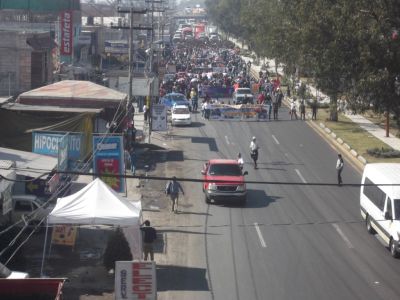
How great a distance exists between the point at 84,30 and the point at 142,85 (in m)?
37.1

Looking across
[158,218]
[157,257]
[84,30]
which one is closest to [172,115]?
[158,218]

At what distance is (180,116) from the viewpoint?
156ft

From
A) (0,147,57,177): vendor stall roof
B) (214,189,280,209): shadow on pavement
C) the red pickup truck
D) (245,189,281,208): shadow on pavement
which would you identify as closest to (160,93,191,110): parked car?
(245,189,281,208): shadow on pavement

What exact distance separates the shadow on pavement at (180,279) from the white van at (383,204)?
5378mm

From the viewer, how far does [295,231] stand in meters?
25.3

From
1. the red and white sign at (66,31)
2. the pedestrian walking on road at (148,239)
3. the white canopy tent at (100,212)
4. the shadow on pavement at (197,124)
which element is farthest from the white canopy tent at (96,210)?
the red and white sign at (66,31)

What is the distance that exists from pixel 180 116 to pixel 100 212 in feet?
90.5

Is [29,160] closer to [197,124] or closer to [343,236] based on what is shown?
[343,236]

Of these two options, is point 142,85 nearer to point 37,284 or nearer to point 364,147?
point 364,147

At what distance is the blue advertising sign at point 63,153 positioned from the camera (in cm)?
2359

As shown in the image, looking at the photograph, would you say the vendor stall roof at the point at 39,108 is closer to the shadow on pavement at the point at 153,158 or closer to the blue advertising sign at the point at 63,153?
the shadow on pavement at the point at 153,158

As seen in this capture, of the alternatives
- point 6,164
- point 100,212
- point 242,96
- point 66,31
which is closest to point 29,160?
point 6,164

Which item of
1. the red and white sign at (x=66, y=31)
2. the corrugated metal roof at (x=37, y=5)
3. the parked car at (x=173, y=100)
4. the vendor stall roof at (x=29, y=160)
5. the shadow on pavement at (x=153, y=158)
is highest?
the corrugated metal roof at (x=37, y=5)

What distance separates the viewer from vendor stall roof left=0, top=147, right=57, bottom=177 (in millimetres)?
24094
